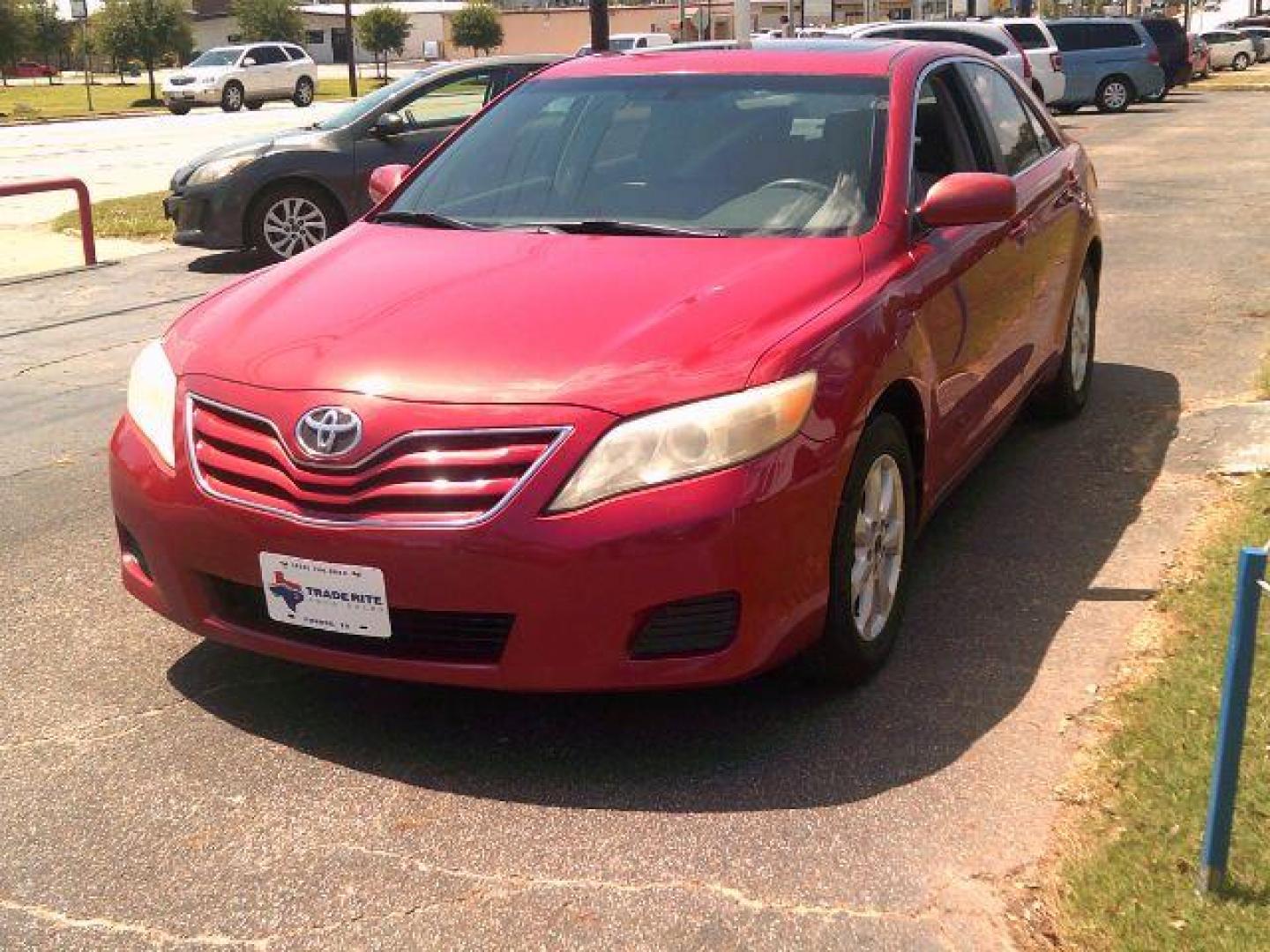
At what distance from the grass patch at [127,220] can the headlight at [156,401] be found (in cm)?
1016

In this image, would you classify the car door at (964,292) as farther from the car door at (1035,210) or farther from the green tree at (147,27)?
the green tree at (147,27)

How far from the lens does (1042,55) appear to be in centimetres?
2716

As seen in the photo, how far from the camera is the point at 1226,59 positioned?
188 ft

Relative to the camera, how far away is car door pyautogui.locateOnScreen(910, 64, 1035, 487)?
422 cm

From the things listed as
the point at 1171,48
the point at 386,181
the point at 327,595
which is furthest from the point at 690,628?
the point at 1171,48

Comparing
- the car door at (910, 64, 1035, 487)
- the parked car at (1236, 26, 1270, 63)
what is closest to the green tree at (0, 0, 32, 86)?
the parked car at (1236, 26, 1270, 63)

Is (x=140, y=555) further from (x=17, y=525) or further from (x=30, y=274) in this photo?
(x=30, y=274)

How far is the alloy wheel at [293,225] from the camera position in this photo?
11.5 m

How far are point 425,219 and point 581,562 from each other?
1.89 metres

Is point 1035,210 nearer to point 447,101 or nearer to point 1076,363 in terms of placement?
point 1076,363

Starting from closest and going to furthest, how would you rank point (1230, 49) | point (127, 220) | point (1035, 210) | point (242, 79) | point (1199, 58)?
point (1035, 210)
point (127, 220)
point (242, 79)
point (1199, 58)
point (1230, 49)

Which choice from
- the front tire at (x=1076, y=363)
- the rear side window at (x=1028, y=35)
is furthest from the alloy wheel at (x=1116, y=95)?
the front tire at (x=1076, y=363)

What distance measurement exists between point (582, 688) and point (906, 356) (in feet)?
4.29

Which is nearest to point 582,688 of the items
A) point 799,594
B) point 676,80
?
point 799,594
